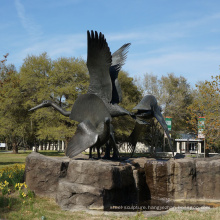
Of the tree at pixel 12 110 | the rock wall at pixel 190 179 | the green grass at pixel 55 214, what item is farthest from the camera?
the tree at pixel 12 110

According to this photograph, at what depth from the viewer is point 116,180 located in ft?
29.3

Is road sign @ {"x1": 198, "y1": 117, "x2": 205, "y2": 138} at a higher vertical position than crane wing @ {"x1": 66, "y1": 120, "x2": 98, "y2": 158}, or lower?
higher

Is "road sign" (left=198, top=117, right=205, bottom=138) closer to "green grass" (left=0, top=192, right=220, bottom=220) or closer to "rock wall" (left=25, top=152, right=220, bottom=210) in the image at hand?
"rock wall" (left=25, top=152, right=220, bottom=210)

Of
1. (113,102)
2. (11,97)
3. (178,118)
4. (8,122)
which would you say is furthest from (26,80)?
(113,102)

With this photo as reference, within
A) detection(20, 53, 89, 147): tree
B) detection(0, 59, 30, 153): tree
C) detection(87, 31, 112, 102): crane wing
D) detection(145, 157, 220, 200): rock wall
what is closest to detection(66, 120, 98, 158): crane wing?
detection(87, 31, 112, 102): crane wing

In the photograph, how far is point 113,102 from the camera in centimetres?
1139

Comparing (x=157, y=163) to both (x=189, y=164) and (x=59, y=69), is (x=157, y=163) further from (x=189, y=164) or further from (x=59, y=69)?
(x=59, y=69)

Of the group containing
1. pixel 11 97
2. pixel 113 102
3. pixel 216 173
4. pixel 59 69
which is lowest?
pixel 216 173

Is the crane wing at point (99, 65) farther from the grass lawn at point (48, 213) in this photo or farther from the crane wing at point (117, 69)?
the grass lawn at point (48, 213)

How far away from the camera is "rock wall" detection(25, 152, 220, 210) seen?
27.3 feet

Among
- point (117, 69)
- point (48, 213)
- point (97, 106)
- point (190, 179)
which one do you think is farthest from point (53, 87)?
point (48, 213)

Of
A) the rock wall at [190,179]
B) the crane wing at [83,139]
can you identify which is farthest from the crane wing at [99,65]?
the rock wall at [190,179]

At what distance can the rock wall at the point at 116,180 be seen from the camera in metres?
8.34

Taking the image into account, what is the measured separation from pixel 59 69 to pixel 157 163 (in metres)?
21.7
